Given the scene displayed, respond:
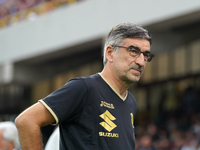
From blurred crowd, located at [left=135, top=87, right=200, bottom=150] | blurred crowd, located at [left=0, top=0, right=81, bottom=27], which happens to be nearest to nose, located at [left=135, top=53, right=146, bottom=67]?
blurred crowd, located at [left=135, top=87, right=200, bottom=150]

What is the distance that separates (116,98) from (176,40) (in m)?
11.6

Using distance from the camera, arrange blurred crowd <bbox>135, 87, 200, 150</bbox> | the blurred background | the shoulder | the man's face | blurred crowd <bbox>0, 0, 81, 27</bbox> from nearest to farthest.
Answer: the shoulder, the man's face, blurred crowd <bbox>135, 87, 200, 150</bbox>, the blurred background, blurred crowd <bbox>0, 0, 81, 27</bbox>

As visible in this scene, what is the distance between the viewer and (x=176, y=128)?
459 inches

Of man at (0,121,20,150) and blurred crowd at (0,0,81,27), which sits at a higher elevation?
blurred crowd at (0,0,81,27)

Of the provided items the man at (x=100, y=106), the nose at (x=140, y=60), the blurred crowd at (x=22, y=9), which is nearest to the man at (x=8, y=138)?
the man at (x=100, y=106)

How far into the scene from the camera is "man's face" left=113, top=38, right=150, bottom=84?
2.74m

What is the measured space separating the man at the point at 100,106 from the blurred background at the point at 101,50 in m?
7.19

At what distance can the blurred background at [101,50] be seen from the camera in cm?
1116

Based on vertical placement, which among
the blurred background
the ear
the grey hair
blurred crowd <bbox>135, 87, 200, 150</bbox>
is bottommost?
blurred crowd <bbox>135, 87, 200, 150</bbox>

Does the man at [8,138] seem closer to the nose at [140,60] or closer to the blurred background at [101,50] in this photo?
the nose at [140,60]

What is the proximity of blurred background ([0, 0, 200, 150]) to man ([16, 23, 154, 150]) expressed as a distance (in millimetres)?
7191

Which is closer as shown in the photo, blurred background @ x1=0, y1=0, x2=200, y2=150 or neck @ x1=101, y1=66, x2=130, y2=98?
neck @ x1=101, y1=66, x2=130, y2=98

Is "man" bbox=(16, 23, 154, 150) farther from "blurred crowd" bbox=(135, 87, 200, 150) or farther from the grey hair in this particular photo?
"blurred crowd" bbox=(135, 87, 200, 150)

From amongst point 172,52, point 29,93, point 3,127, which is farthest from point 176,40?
point 3,127
